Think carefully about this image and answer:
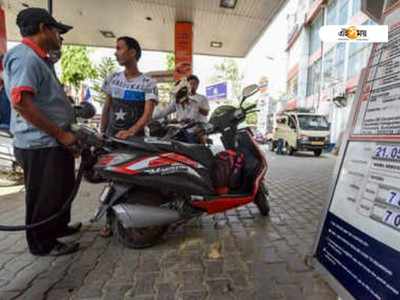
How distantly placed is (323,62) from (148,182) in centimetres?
2574

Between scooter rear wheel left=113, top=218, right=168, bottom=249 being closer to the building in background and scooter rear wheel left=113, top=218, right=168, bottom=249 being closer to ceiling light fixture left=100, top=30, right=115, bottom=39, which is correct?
ceiling light fixture left=100, top=30, right=115, bottom=39

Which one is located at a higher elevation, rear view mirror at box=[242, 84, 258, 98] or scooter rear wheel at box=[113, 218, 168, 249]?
rear view mirror at box=[242, 84, 258, 98]

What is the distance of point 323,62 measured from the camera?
25047 millimetres

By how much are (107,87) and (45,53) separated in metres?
0.75

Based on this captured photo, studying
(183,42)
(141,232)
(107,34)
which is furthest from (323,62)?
(141,232)

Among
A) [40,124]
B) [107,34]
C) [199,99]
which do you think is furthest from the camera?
[107,34]

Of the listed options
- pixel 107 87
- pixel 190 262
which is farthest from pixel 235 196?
pixel 107 87

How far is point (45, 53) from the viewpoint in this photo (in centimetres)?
239

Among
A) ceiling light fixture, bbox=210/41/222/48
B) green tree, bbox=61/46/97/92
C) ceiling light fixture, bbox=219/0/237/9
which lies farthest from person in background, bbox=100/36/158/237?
green tree, bbox=61/46/97/92

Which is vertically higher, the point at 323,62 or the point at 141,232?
the point at 323,62

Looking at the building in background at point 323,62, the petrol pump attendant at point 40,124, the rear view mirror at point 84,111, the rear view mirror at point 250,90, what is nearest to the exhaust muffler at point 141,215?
the petrol pump attendant at point 40,124

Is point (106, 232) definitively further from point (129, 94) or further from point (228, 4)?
point (228, 4)

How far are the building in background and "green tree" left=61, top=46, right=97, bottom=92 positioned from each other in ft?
35.5

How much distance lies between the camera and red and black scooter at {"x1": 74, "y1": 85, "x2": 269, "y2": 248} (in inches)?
93.8
